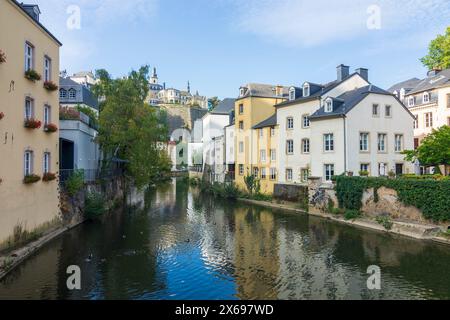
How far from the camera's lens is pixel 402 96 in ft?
180

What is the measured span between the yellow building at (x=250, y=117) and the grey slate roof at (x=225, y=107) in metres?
16.8

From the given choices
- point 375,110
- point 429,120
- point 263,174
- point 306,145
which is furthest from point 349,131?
point 429,120

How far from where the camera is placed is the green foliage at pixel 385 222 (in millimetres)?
25984

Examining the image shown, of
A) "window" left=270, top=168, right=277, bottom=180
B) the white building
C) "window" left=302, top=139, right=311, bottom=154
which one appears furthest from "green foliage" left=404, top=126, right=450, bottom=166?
"window" left=270, top=168, right=277, bottom=180

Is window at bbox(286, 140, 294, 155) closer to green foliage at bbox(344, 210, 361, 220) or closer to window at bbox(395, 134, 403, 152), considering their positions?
window at bbox(395, 134, 403, 152)

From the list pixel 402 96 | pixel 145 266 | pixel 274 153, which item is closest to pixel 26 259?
pixel 145 266

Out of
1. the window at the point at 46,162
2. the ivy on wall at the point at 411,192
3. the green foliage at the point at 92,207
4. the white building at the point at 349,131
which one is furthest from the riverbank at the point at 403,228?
the window at the point at 46,162

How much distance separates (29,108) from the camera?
20719mm

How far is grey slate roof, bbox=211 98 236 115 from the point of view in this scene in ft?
225

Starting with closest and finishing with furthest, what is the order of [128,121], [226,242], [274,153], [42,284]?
[42,284] → [226,242] → [128,121] → [274,153]

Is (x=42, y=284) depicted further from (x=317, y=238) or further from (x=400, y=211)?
(x=400, y=211)

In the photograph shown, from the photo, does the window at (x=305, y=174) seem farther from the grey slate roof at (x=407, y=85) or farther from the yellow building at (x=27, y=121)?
the grey slate roof at (x=407, y=85)

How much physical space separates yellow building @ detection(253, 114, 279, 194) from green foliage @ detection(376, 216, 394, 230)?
17.5 m

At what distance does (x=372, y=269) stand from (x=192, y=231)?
13.6 m
